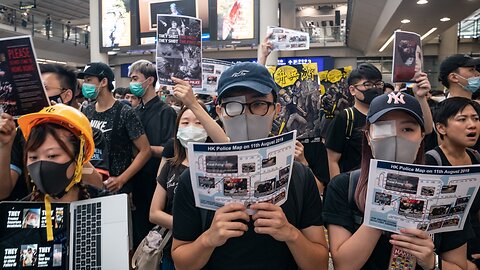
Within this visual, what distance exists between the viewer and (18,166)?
2227 millimetres

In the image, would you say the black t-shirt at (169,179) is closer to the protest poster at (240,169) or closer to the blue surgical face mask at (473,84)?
the protest poster at (240,169)

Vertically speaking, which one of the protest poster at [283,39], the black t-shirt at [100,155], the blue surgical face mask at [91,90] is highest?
the protest poster at [283,39]

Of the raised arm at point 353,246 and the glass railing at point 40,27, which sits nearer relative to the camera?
the raised arm at point 353,246

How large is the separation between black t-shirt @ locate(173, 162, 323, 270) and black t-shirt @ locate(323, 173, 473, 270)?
95 mm

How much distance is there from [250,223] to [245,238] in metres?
0.06

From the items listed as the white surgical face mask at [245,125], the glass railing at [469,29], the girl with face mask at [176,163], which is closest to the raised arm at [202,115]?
the girl with face mask at [176,163]

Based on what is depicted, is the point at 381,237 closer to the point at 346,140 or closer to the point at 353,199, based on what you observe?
the point at 353,199

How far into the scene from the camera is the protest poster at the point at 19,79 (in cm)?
200

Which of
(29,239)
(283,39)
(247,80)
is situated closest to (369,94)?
(283,39)

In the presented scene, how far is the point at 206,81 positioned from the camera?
4.27 metres

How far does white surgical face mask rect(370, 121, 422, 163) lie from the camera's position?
5.54ft

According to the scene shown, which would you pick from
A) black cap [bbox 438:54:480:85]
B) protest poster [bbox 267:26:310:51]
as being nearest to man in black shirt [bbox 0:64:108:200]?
protest poster [bbox 267:26:310:51]

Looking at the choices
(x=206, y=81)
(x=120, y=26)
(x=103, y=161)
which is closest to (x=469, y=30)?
(x=120, y=26)

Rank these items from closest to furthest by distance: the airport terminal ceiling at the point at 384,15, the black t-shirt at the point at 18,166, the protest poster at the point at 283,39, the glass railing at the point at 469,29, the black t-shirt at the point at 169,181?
the black t-shirt at the point at 18,166 → the black t-shirt at the point at 169,181 → the protest poster at the point at 283,39 → the airport terminal ceiling at the point at 384,15 → the glass railing at the point at 469,29
